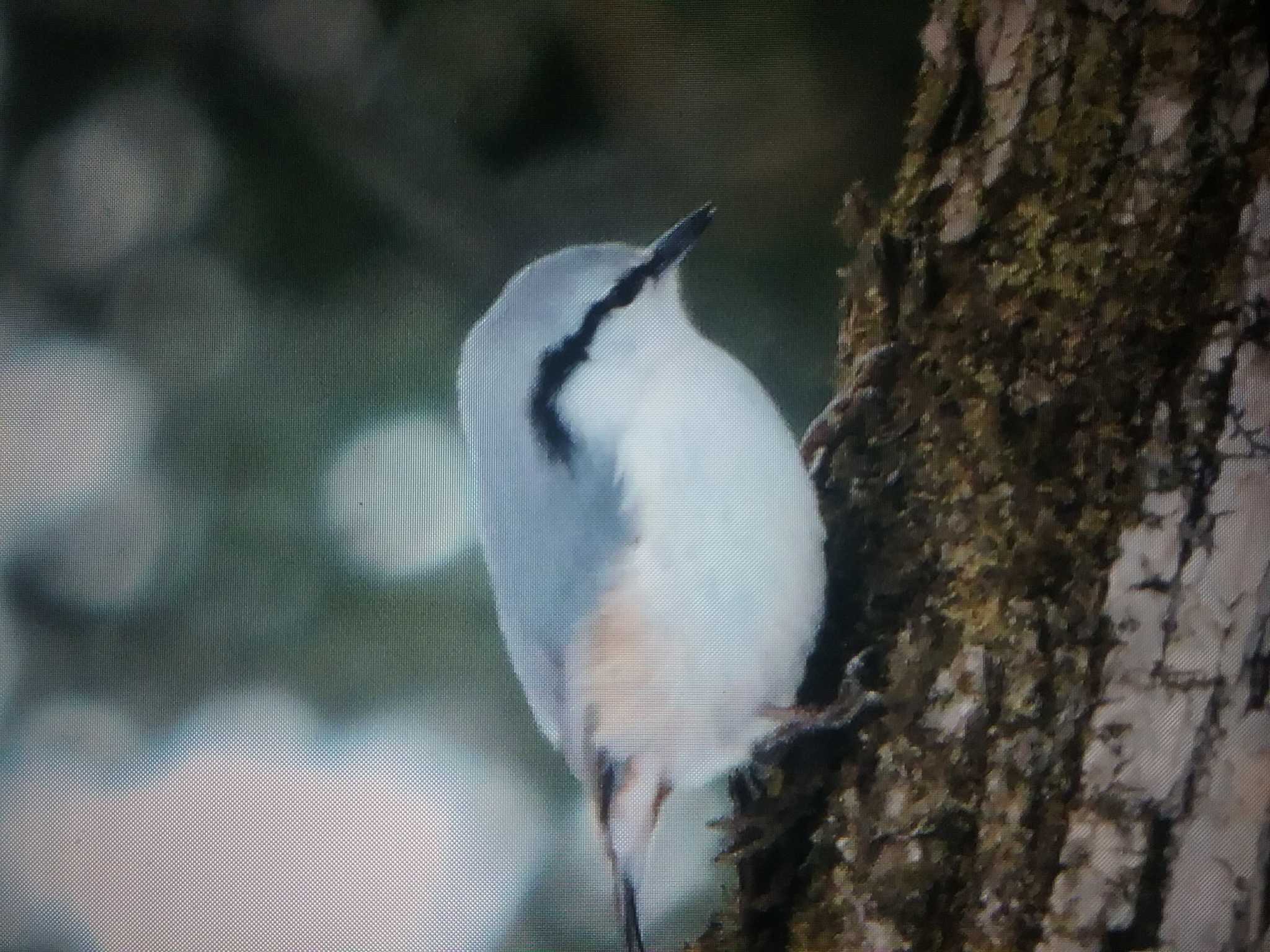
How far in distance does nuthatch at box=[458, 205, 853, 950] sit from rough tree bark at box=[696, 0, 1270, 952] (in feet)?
0.22

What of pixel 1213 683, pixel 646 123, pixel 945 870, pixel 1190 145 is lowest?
pixel 945 870

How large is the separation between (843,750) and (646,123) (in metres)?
0.65

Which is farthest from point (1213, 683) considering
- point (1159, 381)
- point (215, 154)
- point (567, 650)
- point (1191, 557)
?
point (215, 154)

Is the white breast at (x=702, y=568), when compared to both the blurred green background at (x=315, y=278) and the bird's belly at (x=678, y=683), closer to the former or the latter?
the bird's belly at (x=678, y=683)

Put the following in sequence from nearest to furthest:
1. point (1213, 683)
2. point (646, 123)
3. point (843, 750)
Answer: point (1213, 683) < point (843, 750) < point (646, 123)

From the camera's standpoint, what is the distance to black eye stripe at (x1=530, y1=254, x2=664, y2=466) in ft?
3.35

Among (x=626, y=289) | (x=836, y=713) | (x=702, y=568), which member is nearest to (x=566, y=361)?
(x=626, y=289)

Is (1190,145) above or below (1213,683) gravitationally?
above

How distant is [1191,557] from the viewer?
82cm

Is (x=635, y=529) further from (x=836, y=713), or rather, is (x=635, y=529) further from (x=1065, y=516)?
(x=1065, y=516)

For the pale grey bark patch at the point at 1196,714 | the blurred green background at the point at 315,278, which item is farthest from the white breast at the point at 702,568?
the pale grey bark patch at the point at 1196,714

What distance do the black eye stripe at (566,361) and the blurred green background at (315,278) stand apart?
0.07m

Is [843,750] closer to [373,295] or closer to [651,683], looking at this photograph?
[651,683]

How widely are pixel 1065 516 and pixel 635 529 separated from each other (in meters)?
0.36
